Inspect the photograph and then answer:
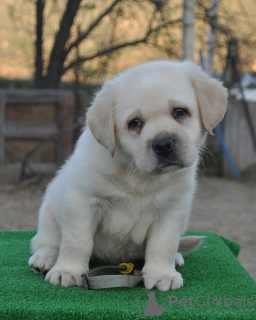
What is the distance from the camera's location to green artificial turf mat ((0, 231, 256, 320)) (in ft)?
8.41

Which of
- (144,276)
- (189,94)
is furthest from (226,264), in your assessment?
(189,94)

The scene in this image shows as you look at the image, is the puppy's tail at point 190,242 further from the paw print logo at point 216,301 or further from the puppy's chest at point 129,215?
the paw print logo at point 216,301

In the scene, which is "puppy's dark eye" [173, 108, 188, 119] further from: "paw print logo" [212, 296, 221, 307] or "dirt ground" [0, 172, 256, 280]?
"dirt ground" [0, 172, 256, 280]

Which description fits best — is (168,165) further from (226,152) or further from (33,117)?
(226,152)

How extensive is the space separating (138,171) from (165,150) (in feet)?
0.96

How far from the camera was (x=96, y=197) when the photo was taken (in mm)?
2979

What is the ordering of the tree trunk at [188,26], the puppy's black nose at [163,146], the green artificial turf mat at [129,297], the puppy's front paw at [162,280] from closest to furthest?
the green artificial turf mat at [129,297] → the puppy's black nose at [163,146] → the puppy's front paw at [162,280] → the tree trunk at [188,26]

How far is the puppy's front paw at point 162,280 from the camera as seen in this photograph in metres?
2.95

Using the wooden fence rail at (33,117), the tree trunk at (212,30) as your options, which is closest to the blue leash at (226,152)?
the tree trunk at (212,30)

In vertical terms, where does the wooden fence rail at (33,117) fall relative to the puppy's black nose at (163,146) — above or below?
below

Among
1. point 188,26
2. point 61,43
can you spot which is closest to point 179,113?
point 188,26

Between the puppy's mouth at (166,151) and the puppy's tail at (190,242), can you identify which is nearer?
the puppy's mouth at (166,151)

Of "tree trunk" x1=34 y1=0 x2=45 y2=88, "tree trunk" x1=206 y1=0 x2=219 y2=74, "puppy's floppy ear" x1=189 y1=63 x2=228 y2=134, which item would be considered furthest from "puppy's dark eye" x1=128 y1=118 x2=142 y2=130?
"tree trunk" x1=206 y1=0 x2=219 y2=74

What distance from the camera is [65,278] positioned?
115 inches
